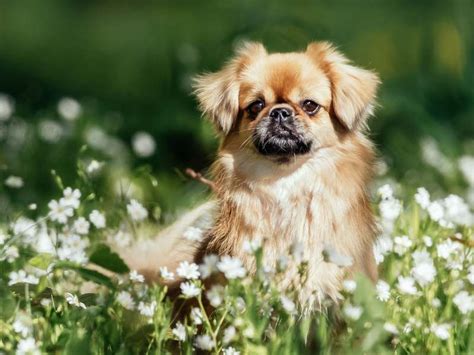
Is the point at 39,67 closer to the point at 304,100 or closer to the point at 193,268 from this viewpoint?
the point at 304,100

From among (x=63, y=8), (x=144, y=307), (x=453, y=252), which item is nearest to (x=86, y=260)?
(x=144, y=307)

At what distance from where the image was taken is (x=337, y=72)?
375 centimetres

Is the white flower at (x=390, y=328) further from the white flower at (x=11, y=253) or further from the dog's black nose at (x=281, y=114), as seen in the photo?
the white flower at (x=11, y=253)

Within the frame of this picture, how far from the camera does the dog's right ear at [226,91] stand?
3768 mm

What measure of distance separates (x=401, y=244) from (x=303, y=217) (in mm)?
378

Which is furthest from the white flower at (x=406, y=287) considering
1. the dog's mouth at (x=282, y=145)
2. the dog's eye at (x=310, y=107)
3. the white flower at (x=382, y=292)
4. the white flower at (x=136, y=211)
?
the white flower at (x=136, y=211)

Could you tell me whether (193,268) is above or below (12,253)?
above

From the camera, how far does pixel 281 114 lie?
3.55m

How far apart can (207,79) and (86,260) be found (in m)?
1.14

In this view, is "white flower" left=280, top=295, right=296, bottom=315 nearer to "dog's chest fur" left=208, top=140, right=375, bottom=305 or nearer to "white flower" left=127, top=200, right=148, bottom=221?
"dog's chest fur" left=208, top=140, right=375, bottom=305

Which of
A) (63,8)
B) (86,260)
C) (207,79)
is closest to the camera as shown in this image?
(86,260)

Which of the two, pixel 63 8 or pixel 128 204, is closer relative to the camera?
pixel 128 204

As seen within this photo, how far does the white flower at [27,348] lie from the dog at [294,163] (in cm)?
86

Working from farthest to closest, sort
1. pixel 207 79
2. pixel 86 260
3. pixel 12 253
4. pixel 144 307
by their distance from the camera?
pixel 207 79 < pixel 12 253 < pixel 86 260 < pixel 144 307
